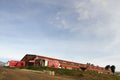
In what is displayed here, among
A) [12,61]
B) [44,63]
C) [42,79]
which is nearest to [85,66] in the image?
[44,63]

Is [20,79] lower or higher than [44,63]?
lower

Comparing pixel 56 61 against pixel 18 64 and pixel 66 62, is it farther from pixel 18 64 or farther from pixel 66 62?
pixel 18 64

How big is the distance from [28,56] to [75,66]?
19.2 m

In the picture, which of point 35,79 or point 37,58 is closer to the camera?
point 35,79

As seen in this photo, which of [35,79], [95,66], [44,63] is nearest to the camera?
[35,79]

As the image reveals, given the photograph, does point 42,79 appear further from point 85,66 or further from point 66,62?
point 85,66

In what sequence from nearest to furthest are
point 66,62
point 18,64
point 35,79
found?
point 35,79
point 18,64
point 66,62

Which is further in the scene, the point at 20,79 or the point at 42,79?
the point at 42,79

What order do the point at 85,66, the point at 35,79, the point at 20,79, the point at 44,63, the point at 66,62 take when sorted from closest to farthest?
the point at 20,79 → the point at 35,79 → the point at 44,63 → the point at 66,62 → the point at 85,66

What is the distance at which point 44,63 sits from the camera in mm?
72188

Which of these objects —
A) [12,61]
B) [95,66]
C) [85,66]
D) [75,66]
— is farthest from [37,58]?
[95,66]

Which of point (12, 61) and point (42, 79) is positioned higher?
point (12, 61)

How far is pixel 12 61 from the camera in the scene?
7825cm

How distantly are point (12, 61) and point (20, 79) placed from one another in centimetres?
5500
